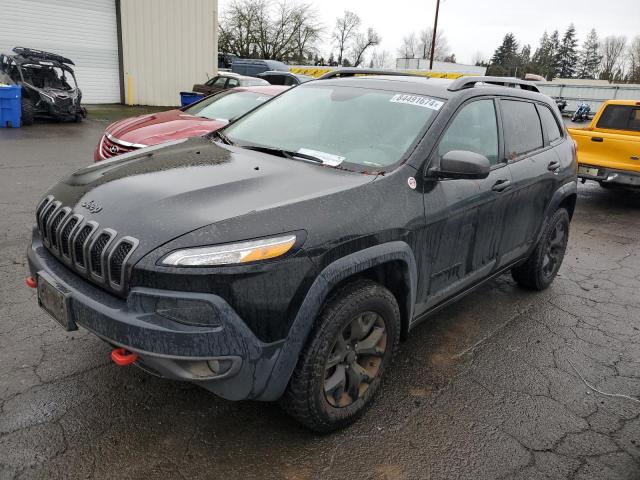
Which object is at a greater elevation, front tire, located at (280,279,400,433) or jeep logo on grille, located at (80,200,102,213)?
jeep logo on grille, located at (80,200,102,213)

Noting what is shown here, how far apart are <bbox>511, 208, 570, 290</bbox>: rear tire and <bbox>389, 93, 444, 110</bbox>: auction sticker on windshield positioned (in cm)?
184

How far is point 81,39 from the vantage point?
17.6 metres

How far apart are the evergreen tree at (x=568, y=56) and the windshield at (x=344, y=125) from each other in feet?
294

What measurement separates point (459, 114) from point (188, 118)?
15.6 ft

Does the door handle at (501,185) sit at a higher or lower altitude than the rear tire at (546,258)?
higher

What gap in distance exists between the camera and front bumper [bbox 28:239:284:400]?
2025 mm

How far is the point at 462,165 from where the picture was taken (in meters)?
2.75

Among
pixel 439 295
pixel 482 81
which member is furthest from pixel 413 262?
pixel 482 81

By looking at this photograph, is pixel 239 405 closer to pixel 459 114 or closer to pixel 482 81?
pixel 459 114

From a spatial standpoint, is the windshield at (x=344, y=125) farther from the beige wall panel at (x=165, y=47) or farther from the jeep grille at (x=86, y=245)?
the beige wall panel at (x=165, y=47)

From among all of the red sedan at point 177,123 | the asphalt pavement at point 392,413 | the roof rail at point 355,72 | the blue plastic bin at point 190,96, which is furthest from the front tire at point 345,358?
the blue plastic bin at point 190,96

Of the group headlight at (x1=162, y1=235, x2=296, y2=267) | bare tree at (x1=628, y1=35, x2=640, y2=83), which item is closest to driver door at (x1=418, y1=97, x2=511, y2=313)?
headlight at (x1=162, y1=235, x2=296, y2=267)

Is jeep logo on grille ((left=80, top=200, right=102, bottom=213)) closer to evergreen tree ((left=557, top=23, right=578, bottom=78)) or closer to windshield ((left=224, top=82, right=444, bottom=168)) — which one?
windshield ((left=224, top=82, right=444, bottom=168))

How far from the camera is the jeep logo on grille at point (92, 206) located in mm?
2350
